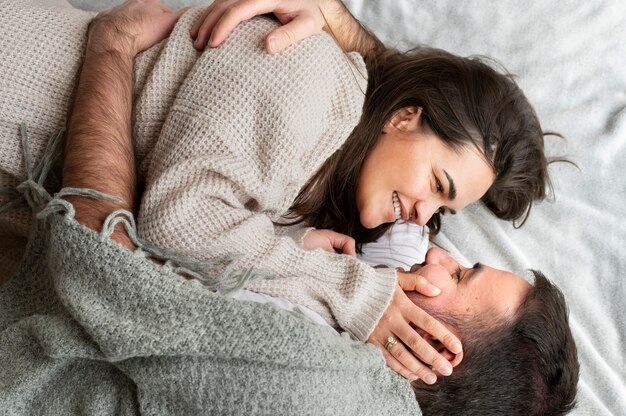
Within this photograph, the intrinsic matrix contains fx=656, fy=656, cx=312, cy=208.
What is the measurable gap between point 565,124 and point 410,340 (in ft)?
2.89

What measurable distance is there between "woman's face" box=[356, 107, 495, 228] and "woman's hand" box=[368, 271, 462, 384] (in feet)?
0.81

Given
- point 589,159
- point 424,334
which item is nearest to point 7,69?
point 424,334

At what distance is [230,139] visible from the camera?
3.59ft

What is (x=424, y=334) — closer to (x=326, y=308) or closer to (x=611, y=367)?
(x=326, y=308)

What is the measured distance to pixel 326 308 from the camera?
113 cm

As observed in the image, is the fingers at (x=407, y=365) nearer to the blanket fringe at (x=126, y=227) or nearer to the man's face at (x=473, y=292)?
the man's face at (x=473, y=292)

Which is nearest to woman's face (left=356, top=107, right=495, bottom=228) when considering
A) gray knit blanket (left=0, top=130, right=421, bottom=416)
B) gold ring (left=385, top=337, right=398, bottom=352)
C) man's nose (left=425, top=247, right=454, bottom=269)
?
man's nose (left=425, top=247, right=454, bottom=269)

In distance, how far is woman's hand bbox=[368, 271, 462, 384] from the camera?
43.5 inches

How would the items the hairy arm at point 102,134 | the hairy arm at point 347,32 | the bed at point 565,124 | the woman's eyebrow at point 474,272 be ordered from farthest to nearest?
the bed at point 565,124 < the hairy arm at point 347,32 < the woman's eyebrow at point 474,272 < the hairy arm at point 102,134

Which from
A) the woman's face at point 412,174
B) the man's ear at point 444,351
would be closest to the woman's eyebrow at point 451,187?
the woman's face at point 412,174

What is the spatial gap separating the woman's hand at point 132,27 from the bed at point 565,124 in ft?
1.19

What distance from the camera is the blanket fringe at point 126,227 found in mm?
957

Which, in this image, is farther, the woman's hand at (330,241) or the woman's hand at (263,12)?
the woman's hand at (330,241)

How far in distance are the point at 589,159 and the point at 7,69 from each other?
1356mm
